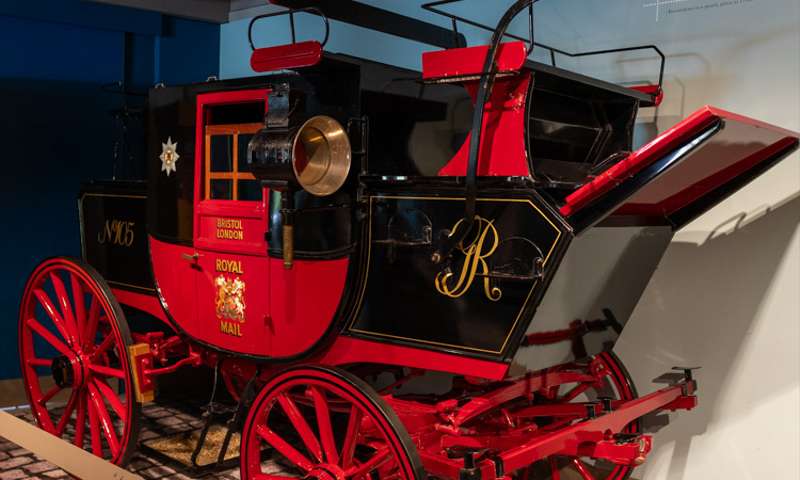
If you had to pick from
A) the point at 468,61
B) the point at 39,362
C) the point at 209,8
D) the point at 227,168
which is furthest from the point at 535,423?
the point at 209,8

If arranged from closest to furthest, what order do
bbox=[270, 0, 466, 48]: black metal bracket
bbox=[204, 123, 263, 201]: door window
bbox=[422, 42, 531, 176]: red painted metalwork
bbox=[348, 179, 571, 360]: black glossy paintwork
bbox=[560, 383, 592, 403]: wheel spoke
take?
bbox=[348, 179, 571, 360]: black glossy paintwork
bbox=[422, 42, 531, 176]: red painted metalwork
bbox=[270, 0, 466, 48]: black metal bracket
bbox=[204, 123, 263, 201]: door window
bbox=[560, 383, 592, 403]: wheel spoke

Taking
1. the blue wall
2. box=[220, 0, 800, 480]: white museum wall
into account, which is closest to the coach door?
A: box=[220, 0, 800, 480]: white museum wall

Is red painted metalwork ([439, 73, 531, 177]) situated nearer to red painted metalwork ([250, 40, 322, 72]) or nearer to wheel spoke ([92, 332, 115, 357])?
red painted metalwork ([250, 40, 322, 72])

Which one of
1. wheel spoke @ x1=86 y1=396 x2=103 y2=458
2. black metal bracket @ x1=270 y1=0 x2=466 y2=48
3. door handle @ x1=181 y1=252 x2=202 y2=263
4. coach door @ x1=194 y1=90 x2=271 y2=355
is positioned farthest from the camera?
wheel spoke @ x1=86 y1=396 x2=103 y2=458

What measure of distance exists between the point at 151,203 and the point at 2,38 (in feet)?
5.10

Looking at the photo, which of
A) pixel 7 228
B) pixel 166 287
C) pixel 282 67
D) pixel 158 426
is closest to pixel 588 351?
pixel 282 67

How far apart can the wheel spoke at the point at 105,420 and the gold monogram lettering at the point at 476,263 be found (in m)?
1.65

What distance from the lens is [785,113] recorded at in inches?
116

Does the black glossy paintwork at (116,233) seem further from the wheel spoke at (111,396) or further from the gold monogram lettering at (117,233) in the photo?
the wheel spoke at (111,396)

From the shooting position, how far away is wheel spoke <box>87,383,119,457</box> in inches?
128

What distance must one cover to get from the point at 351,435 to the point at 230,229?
94 centimetres

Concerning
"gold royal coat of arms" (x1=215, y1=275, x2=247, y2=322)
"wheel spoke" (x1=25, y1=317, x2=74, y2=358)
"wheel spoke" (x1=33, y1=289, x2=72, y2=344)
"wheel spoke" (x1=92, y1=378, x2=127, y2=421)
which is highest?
"gold royal coat of arms" (x1=215, y1=275, x2=247, y2=322)

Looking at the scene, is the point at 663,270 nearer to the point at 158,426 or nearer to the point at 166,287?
the point at 166,287

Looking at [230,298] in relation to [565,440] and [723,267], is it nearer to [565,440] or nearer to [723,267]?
[565,440]
